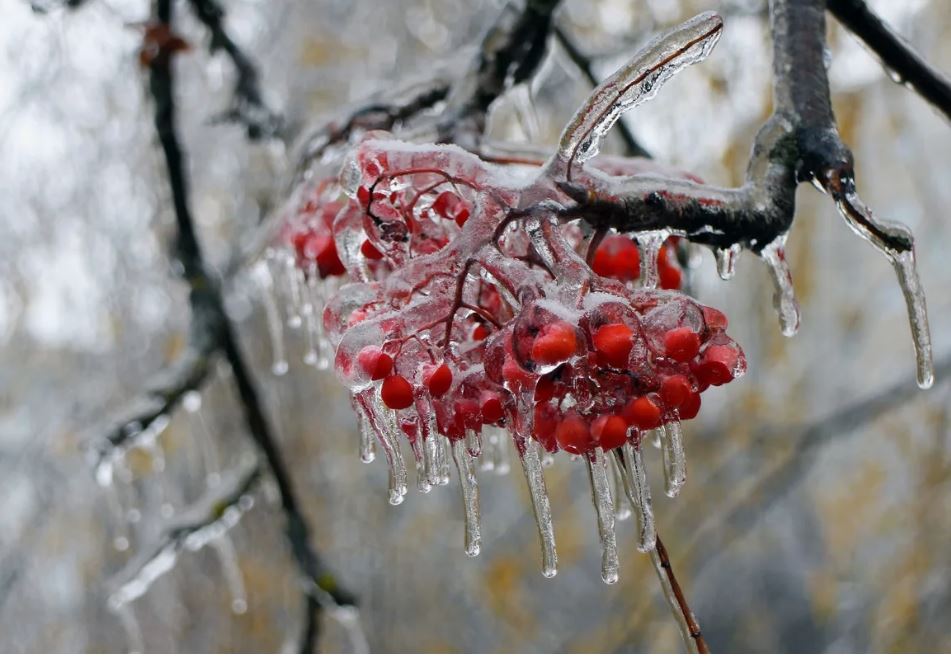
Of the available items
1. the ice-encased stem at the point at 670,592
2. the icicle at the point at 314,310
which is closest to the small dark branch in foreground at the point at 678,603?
the ice-encased stem at the point at 670,592

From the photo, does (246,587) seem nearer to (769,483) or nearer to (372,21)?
(769,483)

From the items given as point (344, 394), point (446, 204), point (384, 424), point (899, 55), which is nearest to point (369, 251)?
point (446, 204)

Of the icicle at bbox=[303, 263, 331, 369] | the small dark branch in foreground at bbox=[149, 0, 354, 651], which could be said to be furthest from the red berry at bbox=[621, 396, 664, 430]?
the small dark branch in foreground at bbox=[149, 0, 354, 651]

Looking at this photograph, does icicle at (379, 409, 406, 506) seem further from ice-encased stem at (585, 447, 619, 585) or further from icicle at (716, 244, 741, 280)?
icicle at (716, 244, 741, 280)

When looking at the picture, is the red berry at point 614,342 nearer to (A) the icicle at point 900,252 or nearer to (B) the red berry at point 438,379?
(B) the red berry at point 438,379

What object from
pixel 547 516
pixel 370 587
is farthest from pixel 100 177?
pixel 547 516
